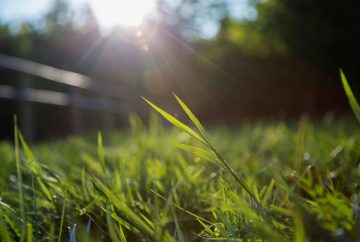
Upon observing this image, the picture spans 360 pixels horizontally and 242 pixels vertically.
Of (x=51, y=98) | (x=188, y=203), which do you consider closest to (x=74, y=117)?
(x=51, y=98)

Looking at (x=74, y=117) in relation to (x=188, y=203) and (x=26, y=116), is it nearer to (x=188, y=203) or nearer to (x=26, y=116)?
(x=26, y=116)

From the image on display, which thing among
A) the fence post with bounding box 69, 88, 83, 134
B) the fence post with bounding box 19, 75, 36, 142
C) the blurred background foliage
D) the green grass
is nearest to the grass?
the green grass

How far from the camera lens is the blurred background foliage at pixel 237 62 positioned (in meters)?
7.38

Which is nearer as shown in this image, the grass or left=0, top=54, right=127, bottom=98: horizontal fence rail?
the grass

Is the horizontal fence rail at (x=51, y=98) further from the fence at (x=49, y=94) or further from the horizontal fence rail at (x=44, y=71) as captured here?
the horizontal fence rail at (x=44, y=71)

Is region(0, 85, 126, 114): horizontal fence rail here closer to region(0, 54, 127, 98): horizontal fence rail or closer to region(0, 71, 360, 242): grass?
region(0, 54, 127, 98): horizontal fence rail

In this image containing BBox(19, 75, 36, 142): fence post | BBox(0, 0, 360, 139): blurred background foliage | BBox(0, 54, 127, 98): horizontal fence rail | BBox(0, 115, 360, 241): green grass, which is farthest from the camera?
BBox(0, 0, 360, 139): blurred background foliage

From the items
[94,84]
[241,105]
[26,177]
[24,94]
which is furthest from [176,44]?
[26,177]

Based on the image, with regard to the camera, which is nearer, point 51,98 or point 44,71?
point 44,71

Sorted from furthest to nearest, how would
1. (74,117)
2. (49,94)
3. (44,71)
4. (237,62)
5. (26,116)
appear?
1. (237,62)
2. (49,94)
3. (74,117)
4. (44,71)
5. (26,116)

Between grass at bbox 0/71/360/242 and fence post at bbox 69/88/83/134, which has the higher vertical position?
grass at bbox 0/71/360/242

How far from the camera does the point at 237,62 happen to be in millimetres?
8734

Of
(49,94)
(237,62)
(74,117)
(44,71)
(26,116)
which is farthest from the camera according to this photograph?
(237,62)

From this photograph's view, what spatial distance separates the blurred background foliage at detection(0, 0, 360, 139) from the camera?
7.38m
